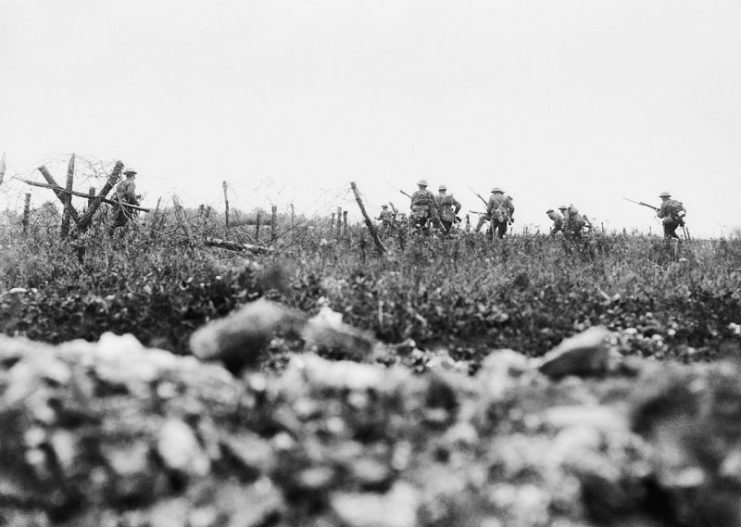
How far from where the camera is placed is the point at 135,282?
22.1ft

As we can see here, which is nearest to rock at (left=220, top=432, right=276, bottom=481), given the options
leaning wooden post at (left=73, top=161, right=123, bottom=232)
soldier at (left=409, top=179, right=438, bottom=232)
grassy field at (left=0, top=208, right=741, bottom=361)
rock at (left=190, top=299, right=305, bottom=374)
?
rock at (left=190, top=299, right=305, bottom=374)

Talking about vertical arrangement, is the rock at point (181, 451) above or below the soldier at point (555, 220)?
below

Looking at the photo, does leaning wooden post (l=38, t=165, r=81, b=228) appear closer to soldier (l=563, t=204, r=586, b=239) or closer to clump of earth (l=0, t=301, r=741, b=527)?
clump of earth (l=0, t=301, r=741, b=527)

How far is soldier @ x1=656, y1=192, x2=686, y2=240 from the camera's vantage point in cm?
1451

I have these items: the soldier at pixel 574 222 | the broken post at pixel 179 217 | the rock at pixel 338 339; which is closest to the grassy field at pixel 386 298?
the broken post at pixel 179 217

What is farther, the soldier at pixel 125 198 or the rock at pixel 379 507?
the soldier at pixel 125 198

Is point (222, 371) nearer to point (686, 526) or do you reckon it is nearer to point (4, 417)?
point (4, 417)

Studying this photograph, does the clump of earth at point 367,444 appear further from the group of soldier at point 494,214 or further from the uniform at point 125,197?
the group of soldier at point 494,214

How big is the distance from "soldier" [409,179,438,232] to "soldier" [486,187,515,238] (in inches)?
81.7

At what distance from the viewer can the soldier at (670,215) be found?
571 inches

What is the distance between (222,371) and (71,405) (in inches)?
24.6

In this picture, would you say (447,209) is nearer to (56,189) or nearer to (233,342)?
(56,189)

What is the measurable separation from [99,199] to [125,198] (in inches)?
41.0

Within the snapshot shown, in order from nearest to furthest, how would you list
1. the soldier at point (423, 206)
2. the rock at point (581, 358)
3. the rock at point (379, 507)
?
the rock at point (379, 507), the rock at point (581, 358), the soldier at point (423, 206)
